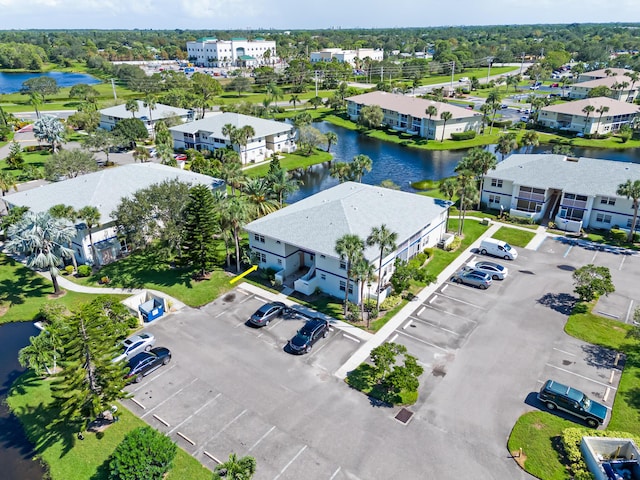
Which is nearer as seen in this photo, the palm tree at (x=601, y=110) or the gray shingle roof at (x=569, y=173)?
the gray shingle roof at (x=569, y=173)

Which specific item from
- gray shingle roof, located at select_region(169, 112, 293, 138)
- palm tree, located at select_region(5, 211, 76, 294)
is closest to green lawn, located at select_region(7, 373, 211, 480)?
palm tree, located at select_region(5, 211, 76, 294)

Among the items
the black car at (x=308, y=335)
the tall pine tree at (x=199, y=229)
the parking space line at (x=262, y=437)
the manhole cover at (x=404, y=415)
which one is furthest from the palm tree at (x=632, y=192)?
the parking space line at (x=262, y=437)

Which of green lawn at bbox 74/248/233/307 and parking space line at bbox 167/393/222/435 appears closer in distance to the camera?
parking space line at bbox 167/393/222/435

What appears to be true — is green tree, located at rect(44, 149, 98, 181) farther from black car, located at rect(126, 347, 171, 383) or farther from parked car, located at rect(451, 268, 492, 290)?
parked car, located at rect(451, 268, 492, 290)

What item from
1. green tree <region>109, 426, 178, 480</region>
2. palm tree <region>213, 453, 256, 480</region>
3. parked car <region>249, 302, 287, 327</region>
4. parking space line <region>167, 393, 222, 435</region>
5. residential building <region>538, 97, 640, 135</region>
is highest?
residential building <region>538, 97, 640, 135</region>

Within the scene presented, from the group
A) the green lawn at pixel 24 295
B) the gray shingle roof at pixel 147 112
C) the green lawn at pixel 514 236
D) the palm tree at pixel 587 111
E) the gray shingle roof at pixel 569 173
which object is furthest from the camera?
the palm tree at pixel 587 111

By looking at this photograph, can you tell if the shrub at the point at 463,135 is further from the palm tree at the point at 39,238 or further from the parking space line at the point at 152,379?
the parking space line at the point at 152,379
